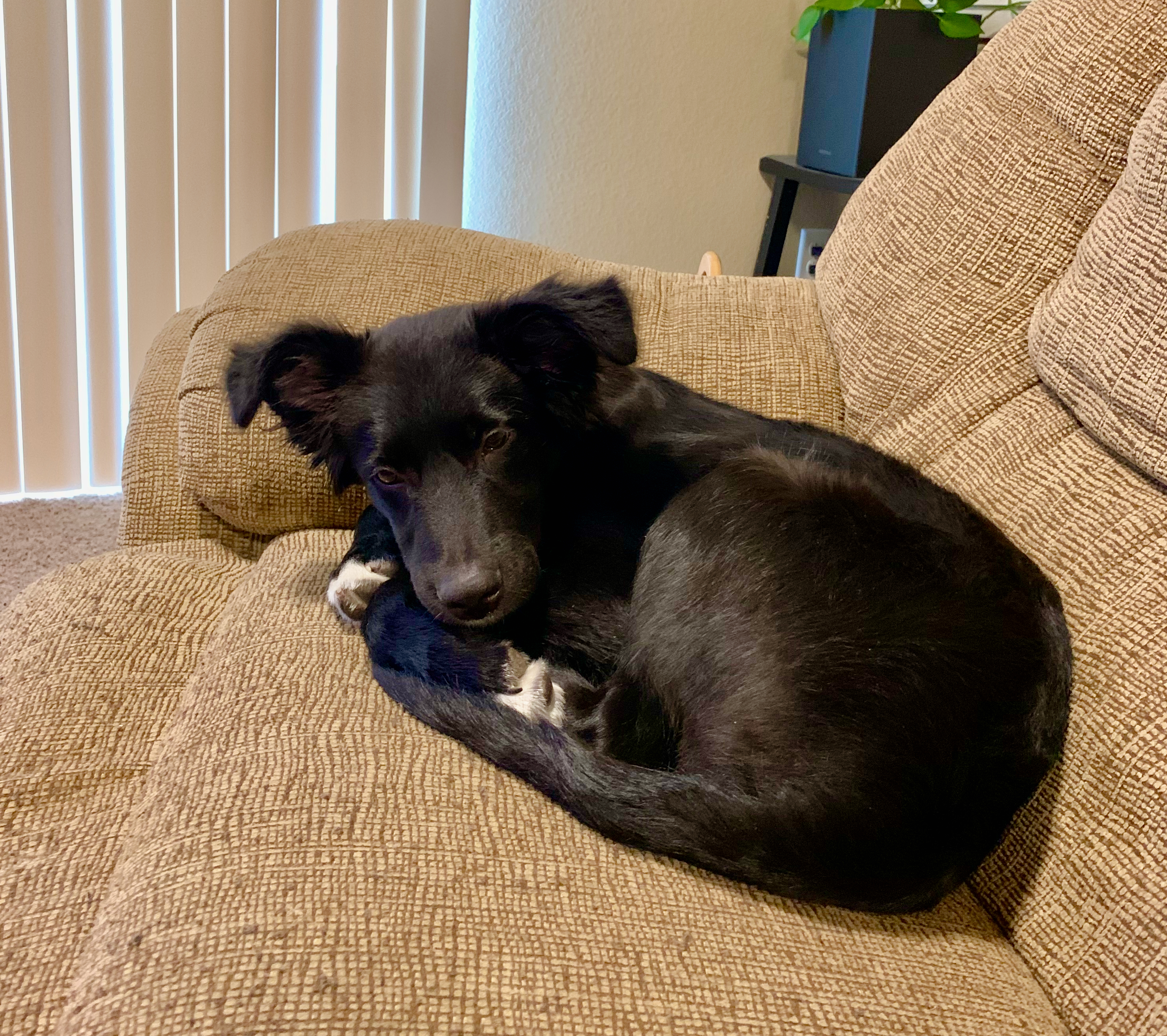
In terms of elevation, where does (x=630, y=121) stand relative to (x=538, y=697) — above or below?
above

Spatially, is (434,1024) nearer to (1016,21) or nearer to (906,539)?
(906,539)

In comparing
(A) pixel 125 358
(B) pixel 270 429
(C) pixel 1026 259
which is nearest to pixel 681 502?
(C) pixel 1026 259

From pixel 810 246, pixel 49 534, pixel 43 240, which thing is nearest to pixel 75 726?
pixel 49 534

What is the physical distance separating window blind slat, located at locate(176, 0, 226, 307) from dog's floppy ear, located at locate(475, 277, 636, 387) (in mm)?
1714

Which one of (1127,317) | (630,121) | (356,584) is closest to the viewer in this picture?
(1127,317)

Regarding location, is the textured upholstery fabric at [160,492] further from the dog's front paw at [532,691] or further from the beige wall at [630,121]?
the beige wall at [630,121]

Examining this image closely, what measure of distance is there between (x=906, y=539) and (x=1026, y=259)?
611 mm

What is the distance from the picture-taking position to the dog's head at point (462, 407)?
1415 mm

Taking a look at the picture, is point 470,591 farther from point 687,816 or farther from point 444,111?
point 444,111

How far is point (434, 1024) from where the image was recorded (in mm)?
777

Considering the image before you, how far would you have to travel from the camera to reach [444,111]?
10.2ft

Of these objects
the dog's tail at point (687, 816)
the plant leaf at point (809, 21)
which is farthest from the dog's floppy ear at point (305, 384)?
the plant leaf at point (809, 21)

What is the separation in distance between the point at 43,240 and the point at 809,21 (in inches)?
100

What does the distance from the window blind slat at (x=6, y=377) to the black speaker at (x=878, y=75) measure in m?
2.57
